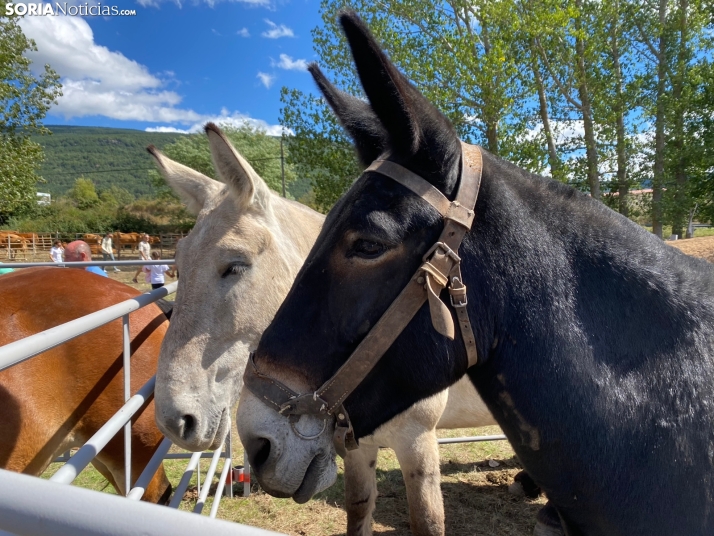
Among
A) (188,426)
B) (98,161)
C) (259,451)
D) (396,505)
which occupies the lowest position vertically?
(396,505)

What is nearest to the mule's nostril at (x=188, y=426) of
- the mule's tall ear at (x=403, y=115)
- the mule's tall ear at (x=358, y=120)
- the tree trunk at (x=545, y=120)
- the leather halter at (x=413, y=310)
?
the leather halter at (x=413, y=310)

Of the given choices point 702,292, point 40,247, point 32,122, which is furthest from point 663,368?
point 40,247

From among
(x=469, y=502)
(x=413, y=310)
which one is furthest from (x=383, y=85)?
(x=469, y=502)

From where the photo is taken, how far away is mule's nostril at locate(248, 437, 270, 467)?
53.6 inches

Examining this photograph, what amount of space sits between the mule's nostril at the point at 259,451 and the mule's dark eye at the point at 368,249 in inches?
28.0

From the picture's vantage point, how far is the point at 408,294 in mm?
1242

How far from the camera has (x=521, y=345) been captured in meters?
1.31

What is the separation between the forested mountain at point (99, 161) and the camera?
5965 inches

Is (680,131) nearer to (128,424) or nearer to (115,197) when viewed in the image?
(128,424)

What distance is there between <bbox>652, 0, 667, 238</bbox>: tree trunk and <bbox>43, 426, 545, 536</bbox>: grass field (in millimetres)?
15338

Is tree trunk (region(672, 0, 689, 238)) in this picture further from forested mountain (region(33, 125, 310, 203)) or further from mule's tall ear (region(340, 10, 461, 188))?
forested mountain (region(33, 125, 310, 203))

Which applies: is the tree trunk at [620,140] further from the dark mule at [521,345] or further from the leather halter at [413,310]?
the leather halter at [413,310]

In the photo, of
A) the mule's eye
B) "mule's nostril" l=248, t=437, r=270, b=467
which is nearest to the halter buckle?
"mule's nostril" l=248, t=437, r=270, b=467

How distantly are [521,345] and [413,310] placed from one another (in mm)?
385
